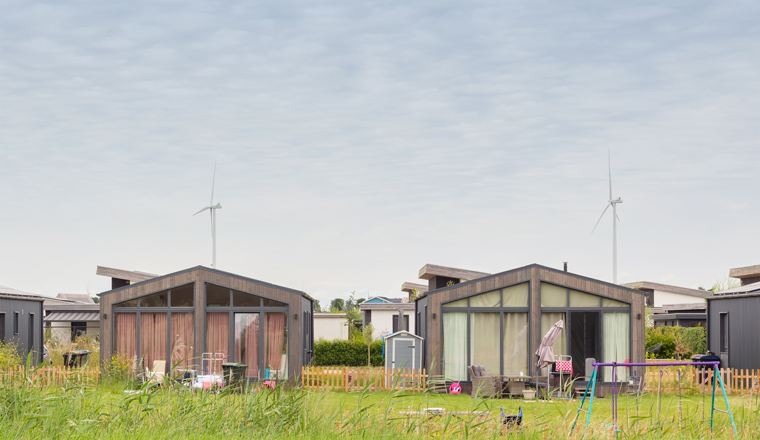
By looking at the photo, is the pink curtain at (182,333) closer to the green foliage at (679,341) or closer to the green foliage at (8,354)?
the green foliage at (8,354)

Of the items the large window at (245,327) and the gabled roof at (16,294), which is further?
the gabled roof at (16,294)

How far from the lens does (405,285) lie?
4062cm

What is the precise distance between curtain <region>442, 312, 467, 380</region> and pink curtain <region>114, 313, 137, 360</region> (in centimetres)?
764

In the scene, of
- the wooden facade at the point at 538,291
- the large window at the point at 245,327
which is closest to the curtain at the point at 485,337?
the wooden facade at the point at 538,291

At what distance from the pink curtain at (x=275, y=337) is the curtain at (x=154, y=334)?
8.39 ft

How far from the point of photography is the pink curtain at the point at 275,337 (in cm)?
1928

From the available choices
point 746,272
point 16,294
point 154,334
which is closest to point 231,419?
point 154,334

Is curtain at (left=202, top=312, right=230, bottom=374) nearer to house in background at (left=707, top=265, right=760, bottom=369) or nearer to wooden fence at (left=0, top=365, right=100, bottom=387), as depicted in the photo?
wooden fence at (left=0, top=365, right=100, bottom=387)

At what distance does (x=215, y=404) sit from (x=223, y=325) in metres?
11.5

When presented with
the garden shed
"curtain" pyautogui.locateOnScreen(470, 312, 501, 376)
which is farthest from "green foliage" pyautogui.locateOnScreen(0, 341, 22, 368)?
"curtain" pyautogui.locateOnScreen(470, 312, 501, 376)

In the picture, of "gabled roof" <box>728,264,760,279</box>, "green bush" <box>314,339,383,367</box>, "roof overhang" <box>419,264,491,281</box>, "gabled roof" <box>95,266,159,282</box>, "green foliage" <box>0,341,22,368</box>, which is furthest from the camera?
"green bush" <box>314,339,383,367</box>

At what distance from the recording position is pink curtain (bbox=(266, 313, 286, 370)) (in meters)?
19.3

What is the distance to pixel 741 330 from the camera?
21.3 metres

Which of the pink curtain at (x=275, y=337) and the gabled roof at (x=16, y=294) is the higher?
the gabled roof at (x=16, y=294)
